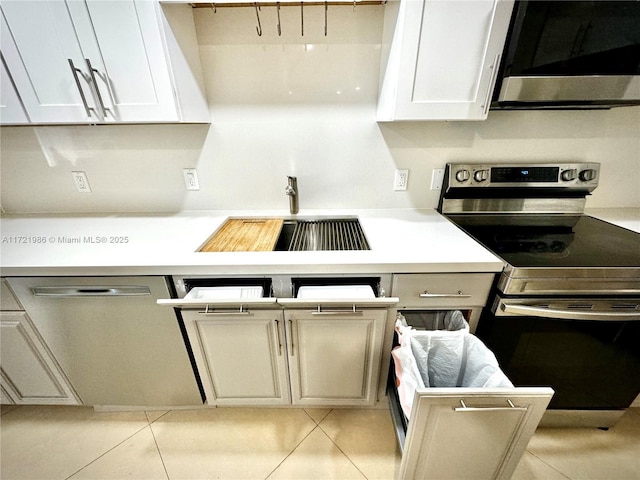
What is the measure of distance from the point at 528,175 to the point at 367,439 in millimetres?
1618

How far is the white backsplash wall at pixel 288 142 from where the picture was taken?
4.21 feet

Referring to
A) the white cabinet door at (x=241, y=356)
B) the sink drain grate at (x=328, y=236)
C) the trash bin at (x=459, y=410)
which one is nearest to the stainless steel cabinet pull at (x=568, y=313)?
the trash bin at (x=459, y=410)

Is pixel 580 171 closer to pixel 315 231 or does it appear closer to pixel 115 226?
pixel 315 231

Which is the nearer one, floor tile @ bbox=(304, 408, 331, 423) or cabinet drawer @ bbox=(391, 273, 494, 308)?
cabinet drawer @ bbox=(391, 273, 494, 308)

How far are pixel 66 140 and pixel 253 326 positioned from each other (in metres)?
1.47

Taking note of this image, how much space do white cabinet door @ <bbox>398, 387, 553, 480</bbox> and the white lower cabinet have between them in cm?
35

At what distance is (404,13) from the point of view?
3.18 ft

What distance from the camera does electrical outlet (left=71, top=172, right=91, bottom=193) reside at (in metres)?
1.49

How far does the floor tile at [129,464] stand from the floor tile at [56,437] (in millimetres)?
39

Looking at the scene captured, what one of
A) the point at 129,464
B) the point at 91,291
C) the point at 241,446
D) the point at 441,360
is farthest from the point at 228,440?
the point at 441,360

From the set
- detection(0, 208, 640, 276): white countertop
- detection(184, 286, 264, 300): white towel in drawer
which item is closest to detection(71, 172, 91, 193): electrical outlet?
detection(0, 208, 640, 276): white countertop

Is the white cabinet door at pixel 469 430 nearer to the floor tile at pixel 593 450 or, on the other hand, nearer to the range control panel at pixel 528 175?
the floor tile at pixel 593 450

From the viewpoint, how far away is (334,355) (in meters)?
1.17

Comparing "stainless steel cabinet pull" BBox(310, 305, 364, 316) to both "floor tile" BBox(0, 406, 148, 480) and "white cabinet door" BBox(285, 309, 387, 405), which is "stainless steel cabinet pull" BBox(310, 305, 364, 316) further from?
"floor tile" BBox(0, 406, 148, 480)
